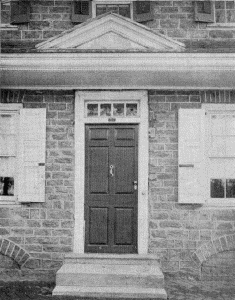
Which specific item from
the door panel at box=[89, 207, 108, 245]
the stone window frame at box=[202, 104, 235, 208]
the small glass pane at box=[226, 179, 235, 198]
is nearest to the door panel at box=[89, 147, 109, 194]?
the door panel at box=[89, 207, 108, 245]

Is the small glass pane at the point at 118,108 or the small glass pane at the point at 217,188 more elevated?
the small glass pane at the point at 118,108

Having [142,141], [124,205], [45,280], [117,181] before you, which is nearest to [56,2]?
[142,141]

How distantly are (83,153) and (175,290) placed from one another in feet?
9.01

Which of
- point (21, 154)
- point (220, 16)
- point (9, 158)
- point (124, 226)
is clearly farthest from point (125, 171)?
point (220, 16)

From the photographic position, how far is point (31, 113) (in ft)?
23.5

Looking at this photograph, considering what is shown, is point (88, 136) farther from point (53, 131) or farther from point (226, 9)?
point (226, 9)

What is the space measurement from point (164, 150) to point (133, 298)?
2.53 metres

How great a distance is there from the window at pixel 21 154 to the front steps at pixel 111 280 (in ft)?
4.84

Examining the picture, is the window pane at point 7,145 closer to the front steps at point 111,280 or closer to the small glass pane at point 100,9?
the front steps at point 111,280

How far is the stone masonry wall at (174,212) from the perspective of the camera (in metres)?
6.96

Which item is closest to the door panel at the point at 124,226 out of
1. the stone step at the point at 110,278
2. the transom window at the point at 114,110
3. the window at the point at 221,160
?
the stone step at the point at 110,278

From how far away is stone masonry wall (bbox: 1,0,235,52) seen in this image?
23.2 feet

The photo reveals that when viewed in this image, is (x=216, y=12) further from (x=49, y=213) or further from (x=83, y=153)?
(x=49, y=213)

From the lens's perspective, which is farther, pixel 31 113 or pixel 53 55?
pixel 31 113
